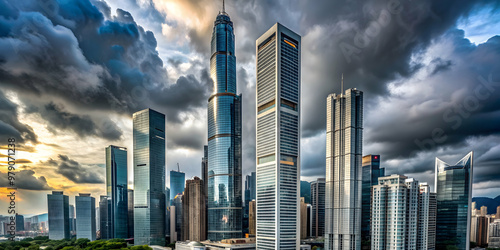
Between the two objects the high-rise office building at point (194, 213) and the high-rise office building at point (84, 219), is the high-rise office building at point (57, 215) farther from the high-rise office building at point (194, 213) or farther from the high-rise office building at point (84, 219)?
the high-rise office building at point (194, 213)

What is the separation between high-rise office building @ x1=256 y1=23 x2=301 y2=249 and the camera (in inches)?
1515

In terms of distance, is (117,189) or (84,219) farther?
(117,189)

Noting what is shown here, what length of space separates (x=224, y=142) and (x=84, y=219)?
41418 millimetres

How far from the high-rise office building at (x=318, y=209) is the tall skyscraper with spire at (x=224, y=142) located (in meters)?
24.0

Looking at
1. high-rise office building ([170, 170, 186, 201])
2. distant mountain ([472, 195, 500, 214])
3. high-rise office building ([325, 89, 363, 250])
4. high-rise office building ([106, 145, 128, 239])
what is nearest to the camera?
high-rise office building ([325, 89, 363, 250])

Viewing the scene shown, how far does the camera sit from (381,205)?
110 feet

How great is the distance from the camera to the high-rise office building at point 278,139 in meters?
38.5

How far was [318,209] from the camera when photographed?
70312 mm

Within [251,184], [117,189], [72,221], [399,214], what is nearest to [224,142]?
[117,189]

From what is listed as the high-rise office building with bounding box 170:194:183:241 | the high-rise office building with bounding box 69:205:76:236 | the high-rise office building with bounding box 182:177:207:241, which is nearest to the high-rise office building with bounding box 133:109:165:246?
the high-rise office building with bounding box 182:177:207:241

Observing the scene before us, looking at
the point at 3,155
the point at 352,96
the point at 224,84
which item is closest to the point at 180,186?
the point at 224,84

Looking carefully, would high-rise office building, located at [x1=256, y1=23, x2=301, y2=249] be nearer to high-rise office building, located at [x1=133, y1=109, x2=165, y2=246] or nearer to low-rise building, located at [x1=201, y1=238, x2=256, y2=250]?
low-rise building, located at [x1=201, y1=238, x2=256, y2=250]

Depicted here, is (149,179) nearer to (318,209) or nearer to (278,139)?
(278,139)

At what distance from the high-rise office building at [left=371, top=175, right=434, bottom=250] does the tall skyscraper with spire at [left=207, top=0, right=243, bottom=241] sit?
113ft
